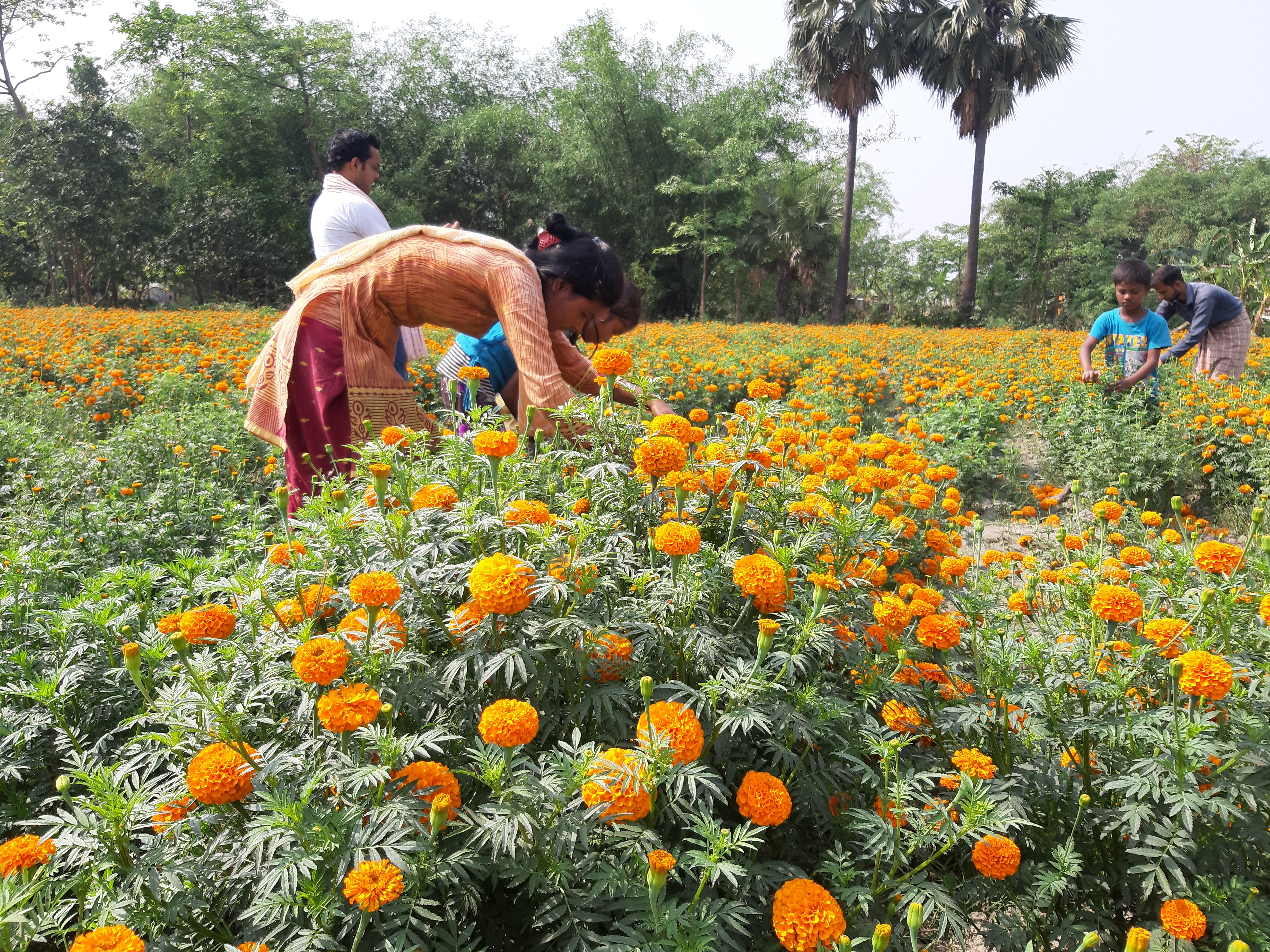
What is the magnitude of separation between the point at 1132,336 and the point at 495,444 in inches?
230

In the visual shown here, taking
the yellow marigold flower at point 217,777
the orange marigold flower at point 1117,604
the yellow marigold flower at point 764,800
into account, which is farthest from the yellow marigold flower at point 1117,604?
the yellow marigold flower at point 217,777

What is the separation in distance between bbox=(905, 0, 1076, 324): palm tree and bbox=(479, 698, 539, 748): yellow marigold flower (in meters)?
25.2

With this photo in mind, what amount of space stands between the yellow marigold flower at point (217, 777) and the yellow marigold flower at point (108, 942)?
149 millimetres

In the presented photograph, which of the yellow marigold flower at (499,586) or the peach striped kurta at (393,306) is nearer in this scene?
the yellow marigold flower at (499,586)

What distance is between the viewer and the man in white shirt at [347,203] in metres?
3.26

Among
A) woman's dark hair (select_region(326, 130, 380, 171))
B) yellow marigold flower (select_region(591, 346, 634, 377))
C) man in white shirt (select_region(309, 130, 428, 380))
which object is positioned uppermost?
woman's dark hair (select_region(326, 130, 380, 171))

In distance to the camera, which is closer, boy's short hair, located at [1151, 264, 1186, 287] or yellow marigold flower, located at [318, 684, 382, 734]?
yellow marigold flower, located at [318, 684, 382, 734]

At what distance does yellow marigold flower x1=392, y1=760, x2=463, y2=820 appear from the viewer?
956 millimetres

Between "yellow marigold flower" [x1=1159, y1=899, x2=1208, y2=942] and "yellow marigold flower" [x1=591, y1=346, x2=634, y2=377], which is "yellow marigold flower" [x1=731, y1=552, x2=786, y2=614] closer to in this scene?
"yellow marigold flower" [x1=591, y1=346, x2=634, y2=377]

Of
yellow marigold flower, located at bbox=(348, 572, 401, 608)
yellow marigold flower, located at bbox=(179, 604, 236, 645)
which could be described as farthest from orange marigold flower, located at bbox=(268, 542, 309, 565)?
yellow marigold flower, located at bbox=(348, 572, 401, 608)

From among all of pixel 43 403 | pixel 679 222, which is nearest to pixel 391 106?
pixel 679 222

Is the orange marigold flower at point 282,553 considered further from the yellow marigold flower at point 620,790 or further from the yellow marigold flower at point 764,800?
the yellow marigold flower at point 764,800

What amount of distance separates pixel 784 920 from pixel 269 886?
2.18ft

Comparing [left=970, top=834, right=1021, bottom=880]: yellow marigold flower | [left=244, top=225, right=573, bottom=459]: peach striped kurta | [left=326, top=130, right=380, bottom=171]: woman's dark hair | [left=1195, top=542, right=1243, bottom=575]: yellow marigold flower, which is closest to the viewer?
[left=970, top=834, right=1021, bottom=880]: yellow marigold flower
